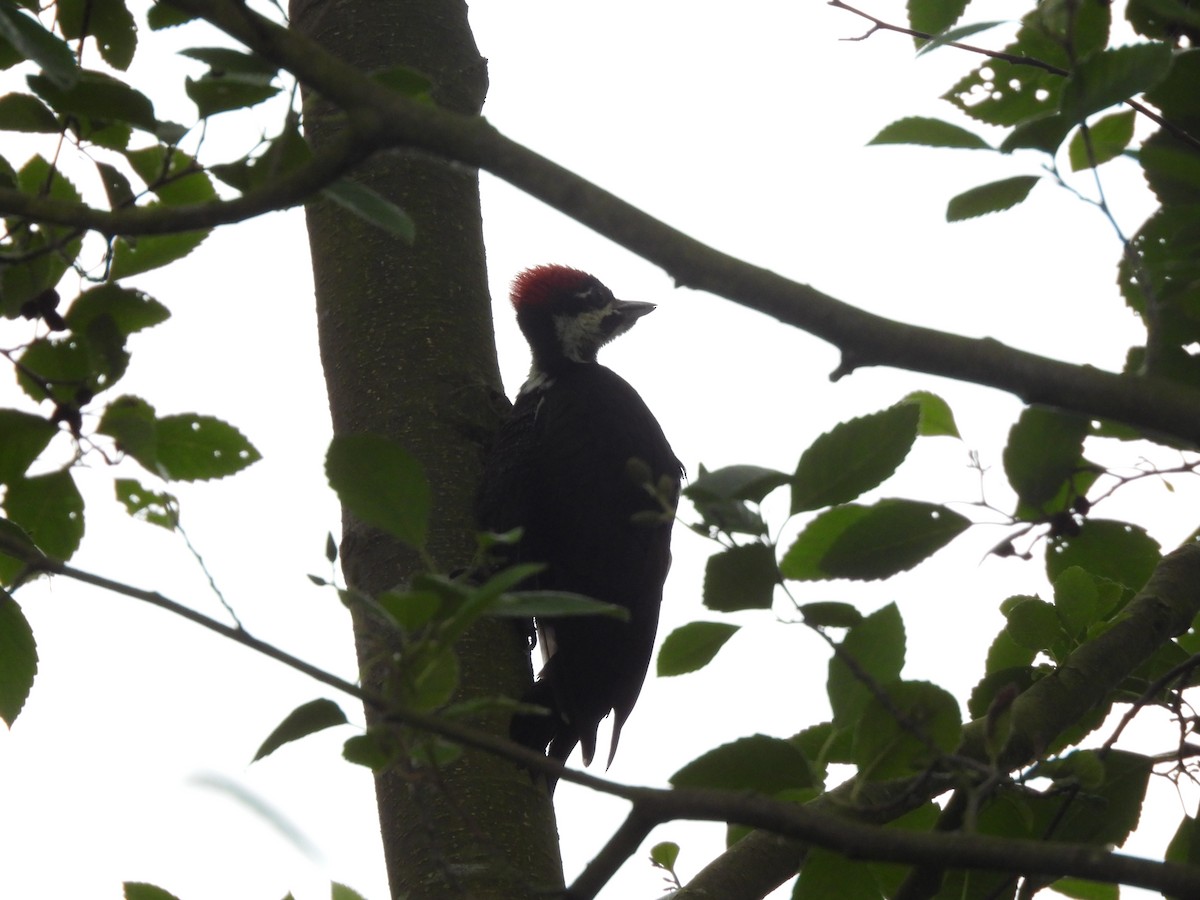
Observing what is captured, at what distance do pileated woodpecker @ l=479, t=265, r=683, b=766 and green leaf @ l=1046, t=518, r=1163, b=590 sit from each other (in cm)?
151

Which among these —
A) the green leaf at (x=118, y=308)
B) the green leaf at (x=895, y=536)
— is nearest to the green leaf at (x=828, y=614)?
the green leaf at (x=895, y=536)

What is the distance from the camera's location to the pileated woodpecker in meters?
3.26

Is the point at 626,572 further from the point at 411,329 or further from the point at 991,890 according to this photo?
the point at 991,890

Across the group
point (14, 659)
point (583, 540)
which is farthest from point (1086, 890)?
point (583, 540)

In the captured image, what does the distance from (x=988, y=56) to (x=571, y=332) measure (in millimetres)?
3125

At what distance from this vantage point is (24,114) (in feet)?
5.50

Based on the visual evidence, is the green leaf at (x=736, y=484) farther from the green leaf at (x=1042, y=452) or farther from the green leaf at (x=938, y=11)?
the green leaf at (x=938, y=11)

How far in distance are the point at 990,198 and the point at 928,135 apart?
118mm

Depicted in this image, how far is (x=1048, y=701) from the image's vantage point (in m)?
2.00

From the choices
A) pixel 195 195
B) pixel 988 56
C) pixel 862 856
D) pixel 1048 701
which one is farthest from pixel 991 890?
pixel 195 195

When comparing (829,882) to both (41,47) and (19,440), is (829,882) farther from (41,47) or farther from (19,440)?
(41,47)

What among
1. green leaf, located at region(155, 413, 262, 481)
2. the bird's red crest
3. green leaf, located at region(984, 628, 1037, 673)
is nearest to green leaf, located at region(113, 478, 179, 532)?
green leaf, located at region(155, 413, 262, 481)

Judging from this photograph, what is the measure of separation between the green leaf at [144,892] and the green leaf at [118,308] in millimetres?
659

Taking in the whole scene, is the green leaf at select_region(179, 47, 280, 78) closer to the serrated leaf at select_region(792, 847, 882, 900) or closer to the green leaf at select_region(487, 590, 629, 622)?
the green leaf at select_region(487, 590, 629, 622)
